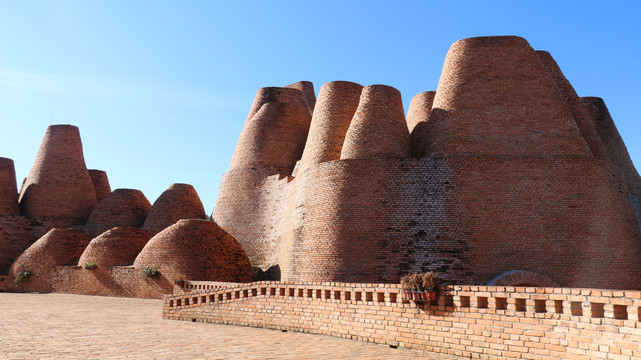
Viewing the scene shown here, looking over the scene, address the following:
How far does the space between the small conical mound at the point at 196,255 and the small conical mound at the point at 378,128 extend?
21.9 ft

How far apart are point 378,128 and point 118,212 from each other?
19020mm

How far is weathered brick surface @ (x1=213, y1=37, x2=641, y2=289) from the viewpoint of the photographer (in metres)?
15.1

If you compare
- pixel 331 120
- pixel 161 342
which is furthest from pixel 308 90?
pixel 161 342

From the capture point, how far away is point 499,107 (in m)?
17.1

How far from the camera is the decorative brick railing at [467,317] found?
20.1 feet

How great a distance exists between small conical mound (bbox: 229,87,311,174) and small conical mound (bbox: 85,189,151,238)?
8.44 metres

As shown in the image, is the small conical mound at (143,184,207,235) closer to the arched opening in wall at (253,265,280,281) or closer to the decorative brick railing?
the arched opening in wall at (253,265,280,281)

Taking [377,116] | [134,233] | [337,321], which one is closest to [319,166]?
[377,116]

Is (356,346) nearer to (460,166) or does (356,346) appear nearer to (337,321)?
(337,321)

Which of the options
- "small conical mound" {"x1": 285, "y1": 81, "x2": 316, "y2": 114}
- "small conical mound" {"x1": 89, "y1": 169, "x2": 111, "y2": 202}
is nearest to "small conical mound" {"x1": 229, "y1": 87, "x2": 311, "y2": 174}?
"small conical mound" {"x1": 285, "y1": 81, "x2": 316, "y2": 114}

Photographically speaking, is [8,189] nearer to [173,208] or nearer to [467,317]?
[173,208]

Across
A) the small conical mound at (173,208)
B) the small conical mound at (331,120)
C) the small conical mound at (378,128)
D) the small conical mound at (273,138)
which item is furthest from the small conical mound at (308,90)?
the small conical mound at (378,128)

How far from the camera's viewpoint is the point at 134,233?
25750 millimetres

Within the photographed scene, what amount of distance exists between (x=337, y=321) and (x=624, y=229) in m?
10.7
